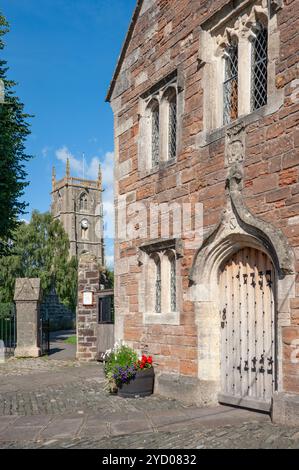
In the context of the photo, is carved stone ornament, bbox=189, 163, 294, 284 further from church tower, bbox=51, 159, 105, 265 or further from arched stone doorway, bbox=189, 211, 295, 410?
church tower, bbox=51, 159, 105, 265

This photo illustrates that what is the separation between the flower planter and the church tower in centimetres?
5160

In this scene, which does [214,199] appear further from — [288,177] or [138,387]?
[138,387]

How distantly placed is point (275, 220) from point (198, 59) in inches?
123

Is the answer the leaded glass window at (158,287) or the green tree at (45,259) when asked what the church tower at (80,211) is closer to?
the green tree at (45,259)

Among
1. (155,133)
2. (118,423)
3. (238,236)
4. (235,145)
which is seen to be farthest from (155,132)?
(118,423)

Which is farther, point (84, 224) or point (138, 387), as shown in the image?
point (84, 224)

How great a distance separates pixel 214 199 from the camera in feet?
25.1

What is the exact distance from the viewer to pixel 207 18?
796 cm

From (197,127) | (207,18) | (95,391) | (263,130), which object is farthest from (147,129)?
(95,391)

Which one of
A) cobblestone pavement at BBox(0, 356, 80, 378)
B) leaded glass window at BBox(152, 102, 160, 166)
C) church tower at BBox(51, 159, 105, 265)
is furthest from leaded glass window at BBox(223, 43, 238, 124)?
church tower at BBox(51, 159, 105, 265)

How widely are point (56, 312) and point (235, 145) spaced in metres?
37.3

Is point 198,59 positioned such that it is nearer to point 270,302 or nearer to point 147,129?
point 147,129

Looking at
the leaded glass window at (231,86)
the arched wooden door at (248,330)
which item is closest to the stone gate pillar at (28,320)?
the arched wooden door at (248,330)
